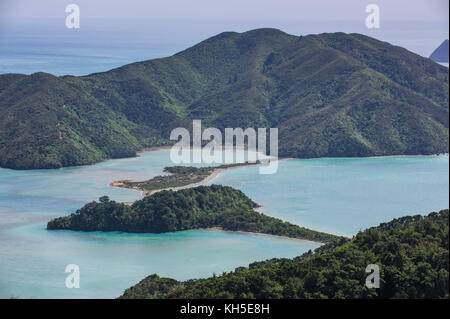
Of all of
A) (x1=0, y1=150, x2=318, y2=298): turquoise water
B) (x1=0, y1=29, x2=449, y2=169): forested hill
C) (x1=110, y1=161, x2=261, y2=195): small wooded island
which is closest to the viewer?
(x1=0, y1=150, x2=318, y2=298): turquoise water

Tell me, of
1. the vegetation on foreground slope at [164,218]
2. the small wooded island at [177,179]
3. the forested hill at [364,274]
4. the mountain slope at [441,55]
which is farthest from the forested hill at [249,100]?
the forested hill at [364,274]

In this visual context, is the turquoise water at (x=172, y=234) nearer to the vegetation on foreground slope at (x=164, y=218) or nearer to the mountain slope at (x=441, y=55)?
the vegetation on foreground slope at (x=164, y=218)

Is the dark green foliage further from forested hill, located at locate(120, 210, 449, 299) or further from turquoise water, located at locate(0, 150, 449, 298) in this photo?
forested hill, located at locate(120, 210, 449, 299)

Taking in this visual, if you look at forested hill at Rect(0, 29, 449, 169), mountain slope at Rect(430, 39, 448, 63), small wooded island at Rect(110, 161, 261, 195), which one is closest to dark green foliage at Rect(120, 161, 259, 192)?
small wooded island at Rect(110, 161, 261, 195)

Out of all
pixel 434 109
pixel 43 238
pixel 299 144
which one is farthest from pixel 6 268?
pixel 434 109

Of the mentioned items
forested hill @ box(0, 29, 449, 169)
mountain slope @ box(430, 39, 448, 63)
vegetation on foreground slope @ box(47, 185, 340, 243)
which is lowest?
vegetation on foreground slope @ box(47, 185, 340, 243)

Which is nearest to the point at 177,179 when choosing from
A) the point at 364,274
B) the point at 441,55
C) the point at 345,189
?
the point at 345,189
